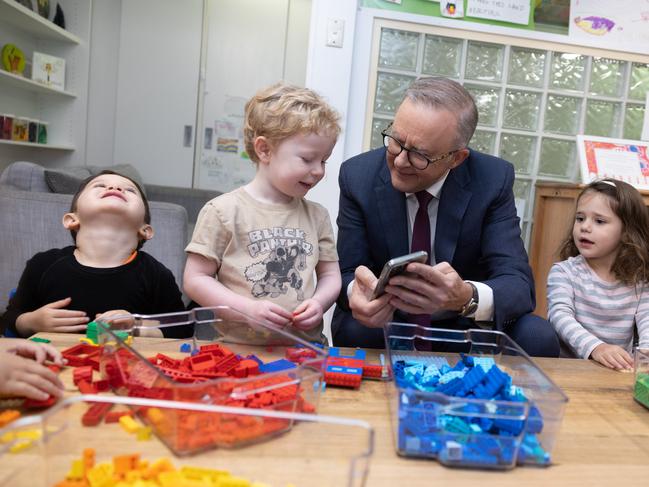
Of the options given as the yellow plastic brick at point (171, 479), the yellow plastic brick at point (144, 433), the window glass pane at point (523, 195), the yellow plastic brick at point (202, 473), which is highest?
the window glass pane at point (523, 195)

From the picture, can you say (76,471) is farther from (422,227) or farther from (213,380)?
(422,227)

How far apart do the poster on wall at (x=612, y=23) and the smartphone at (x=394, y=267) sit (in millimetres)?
2382

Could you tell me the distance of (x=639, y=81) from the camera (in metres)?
2.89

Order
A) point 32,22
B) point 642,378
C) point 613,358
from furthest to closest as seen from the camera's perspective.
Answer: point 32,22, point 613,358, point 642,378

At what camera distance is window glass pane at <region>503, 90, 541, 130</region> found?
2.84m

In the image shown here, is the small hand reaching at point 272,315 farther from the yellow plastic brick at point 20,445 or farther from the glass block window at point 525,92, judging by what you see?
the glass block window at point 525,92

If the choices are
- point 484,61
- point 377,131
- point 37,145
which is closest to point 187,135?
point 37,145

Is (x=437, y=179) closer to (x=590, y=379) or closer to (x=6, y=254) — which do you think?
(x=590, y=379)

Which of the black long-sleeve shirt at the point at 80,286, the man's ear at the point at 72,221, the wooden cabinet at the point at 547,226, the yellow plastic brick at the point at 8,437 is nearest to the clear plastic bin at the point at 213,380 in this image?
the yellow plastic brick at the point at 8,437

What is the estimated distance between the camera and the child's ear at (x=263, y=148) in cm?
124

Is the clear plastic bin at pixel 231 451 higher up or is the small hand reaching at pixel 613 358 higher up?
the clear plastic bin at pixel 231 451

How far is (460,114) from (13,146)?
10.2 ft

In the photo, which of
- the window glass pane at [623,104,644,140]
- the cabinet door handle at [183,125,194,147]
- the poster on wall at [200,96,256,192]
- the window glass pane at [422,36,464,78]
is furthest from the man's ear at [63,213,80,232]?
the cabinet door handle at [183,125,194,147]

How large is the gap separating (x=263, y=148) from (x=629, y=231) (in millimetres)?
1233
